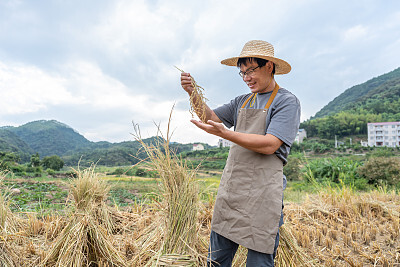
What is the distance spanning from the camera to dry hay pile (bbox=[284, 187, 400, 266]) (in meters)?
2.50

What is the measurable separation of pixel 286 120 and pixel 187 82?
687mm

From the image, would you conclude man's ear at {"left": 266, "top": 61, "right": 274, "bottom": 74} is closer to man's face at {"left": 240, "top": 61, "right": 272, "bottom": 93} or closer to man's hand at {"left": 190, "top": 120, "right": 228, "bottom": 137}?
man's face at {"left": 240, "top": 61, "right": 272, "bottom": 93}

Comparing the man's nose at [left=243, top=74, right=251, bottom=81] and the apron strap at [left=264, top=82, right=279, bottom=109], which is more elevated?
the man's nose at [left=243, top=74, right=251, bottom=81]

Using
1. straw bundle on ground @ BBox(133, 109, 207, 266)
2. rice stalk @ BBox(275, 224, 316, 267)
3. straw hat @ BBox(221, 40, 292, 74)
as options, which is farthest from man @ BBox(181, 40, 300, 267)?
rice stalk @ BBox(275, 224, 316, 267)

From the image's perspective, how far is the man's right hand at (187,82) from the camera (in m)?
1.64

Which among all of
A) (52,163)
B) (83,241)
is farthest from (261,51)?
(52,163)

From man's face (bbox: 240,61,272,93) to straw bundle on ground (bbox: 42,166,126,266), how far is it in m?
1.59

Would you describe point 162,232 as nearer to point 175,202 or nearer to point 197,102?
point 175,202

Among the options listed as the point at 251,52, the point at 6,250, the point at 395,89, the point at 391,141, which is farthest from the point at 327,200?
the point at 395,89

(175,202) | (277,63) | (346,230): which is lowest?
(346,230)

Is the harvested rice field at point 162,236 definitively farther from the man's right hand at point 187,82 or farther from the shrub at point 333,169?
the shrub at point 333,169

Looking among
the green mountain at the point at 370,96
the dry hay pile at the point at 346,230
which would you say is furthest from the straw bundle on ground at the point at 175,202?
the green mountain at the point at 370,96

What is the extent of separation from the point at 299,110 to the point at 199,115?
0.62 meters

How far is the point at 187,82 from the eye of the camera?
1.64 metres
